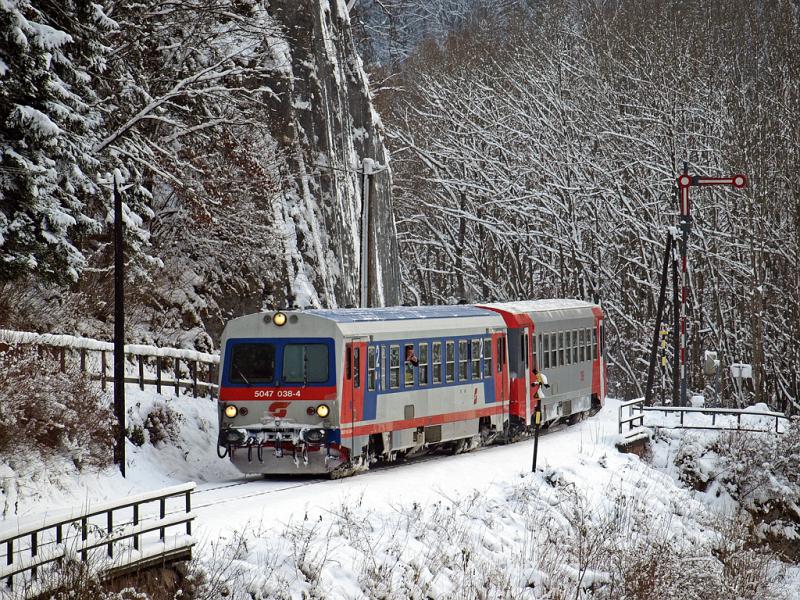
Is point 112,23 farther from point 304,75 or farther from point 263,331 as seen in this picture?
point 304,75

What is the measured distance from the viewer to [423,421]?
2369cm

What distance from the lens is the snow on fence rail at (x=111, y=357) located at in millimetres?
20156

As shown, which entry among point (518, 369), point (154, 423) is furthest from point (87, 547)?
point (518, 369)

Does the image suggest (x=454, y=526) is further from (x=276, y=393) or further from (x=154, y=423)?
(x=154, y=423)

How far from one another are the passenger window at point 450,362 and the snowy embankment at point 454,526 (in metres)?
1.56

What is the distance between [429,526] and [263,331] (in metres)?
4.96

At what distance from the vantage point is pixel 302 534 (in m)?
15.8

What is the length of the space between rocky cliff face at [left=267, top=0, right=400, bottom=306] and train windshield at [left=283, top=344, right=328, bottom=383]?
→ 1308cm

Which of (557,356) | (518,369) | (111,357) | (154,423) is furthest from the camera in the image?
(557,356)

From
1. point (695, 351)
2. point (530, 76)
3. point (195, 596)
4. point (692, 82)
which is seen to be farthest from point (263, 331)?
point (530, 76)

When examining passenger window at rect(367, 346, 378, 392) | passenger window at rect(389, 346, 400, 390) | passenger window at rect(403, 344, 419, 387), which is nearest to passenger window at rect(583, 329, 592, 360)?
passenger window at rect(403, 344, 419, 387)

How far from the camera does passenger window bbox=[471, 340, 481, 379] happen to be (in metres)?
25.7

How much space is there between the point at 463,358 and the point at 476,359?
24.4 inches

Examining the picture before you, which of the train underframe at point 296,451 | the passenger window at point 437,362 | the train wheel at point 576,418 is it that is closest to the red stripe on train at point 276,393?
the train underframe at point 296,451
